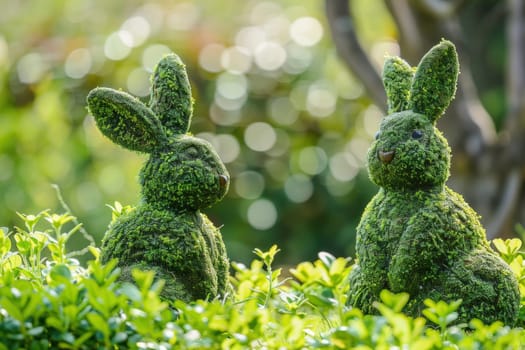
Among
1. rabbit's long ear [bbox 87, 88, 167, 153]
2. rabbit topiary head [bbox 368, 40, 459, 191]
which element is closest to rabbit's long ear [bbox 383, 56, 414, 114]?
rabbit topiary head [bbox 368, 40, 459, 191]

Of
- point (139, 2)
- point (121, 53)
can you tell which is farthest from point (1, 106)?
point (139, 2)

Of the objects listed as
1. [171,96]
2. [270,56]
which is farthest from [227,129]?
[171,96]

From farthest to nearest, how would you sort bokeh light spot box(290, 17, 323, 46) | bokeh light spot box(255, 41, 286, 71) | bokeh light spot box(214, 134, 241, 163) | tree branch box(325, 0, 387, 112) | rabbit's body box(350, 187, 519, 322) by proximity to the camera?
bokeh light spot box(290, 17, 323, 46) < bokeh light spot box(255, 41, 286, 71) < bokeh light spot box(214, 134, 241, 163) < tree branch box(325, 0, 387, 112) < rabbit's body box(350, 187, 519, 322)

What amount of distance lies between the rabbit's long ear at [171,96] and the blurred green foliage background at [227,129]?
4459 mm

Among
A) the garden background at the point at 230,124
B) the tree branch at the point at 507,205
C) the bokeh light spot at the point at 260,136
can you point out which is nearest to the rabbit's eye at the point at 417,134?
the tree branch at the point at 507,205

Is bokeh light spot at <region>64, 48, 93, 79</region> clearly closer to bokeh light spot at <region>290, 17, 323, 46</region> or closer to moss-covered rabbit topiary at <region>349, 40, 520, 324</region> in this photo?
bokeh light spot at <region>290, 17, 323, 46</region>

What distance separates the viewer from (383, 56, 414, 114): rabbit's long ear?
8.41 ft

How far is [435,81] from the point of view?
247 cm

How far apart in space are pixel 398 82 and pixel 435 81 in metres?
0.14

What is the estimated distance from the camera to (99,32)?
28.0 feet

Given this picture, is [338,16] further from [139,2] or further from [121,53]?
[139,2]

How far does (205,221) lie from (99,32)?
6.35 m

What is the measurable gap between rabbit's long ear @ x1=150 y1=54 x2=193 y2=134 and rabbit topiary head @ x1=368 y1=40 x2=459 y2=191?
630mm

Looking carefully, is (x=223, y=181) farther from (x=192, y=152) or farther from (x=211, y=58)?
(x=211, y=58)
